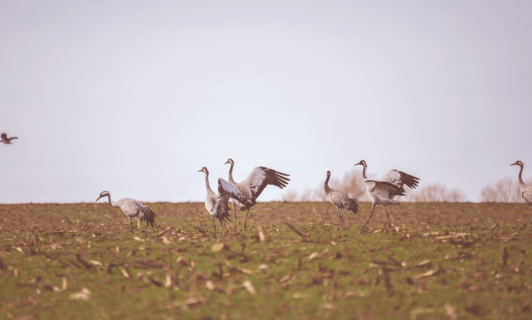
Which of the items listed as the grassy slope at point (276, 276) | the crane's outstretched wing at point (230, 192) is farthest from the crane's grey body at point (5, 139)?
the crane's outstretched wing at point (230, 192)

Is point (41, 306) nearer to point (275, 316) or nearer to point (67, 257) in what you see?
point (67, 257)

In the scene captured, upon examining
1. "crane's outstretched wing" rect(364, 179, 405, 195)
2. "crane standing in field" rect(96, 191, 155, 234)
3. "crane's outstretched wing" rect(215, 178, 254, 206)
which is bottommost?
"crane standing in field" rect(96, 191, 155, 234)

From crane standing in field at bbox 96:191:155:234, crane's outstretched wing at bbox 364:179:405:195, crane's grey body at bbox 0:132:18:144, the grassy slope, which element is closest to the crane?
the grassy slope

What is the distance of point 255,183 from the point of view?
19859 millimetres

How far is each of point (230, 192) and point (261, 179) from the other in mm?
2295

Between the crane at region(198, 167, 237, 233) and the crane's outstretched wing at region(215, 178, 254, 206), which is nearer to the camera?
the crane's outstretched wing at region(215, 178, 254, 206)

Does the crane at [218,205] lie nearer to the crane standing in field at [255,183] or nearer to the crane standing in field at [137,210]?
the crane standing in field at [255,183]

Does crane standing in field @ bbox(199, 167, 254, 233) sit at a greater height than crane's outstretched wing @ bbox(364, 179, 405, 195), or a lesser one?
lesser

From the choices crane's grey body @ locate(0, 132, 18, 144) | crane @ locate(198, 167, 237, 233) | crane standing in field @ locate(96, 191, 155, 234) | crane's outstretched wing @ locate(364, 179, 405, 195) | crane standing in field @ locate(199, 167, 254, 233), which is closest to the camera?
crane's outstretched wing @ locate(364, 179, 405, 195)

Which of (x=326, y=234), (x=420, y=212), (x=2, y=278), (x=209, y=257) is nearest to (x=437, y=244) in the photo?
(x=326, y=234)

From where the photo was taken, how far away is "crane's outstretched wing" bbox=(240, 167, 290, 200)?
777 inches

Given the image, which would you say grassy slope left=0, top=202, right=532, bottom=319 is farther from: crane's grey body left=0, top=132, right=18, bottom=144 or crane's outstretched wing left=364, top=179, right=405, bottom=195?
crane's grey body left=0, top=132, right=18, bottom=144

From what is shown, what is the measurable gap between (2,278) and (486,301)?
1084 cm

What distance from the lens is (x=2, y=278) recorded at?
35.7 ft
